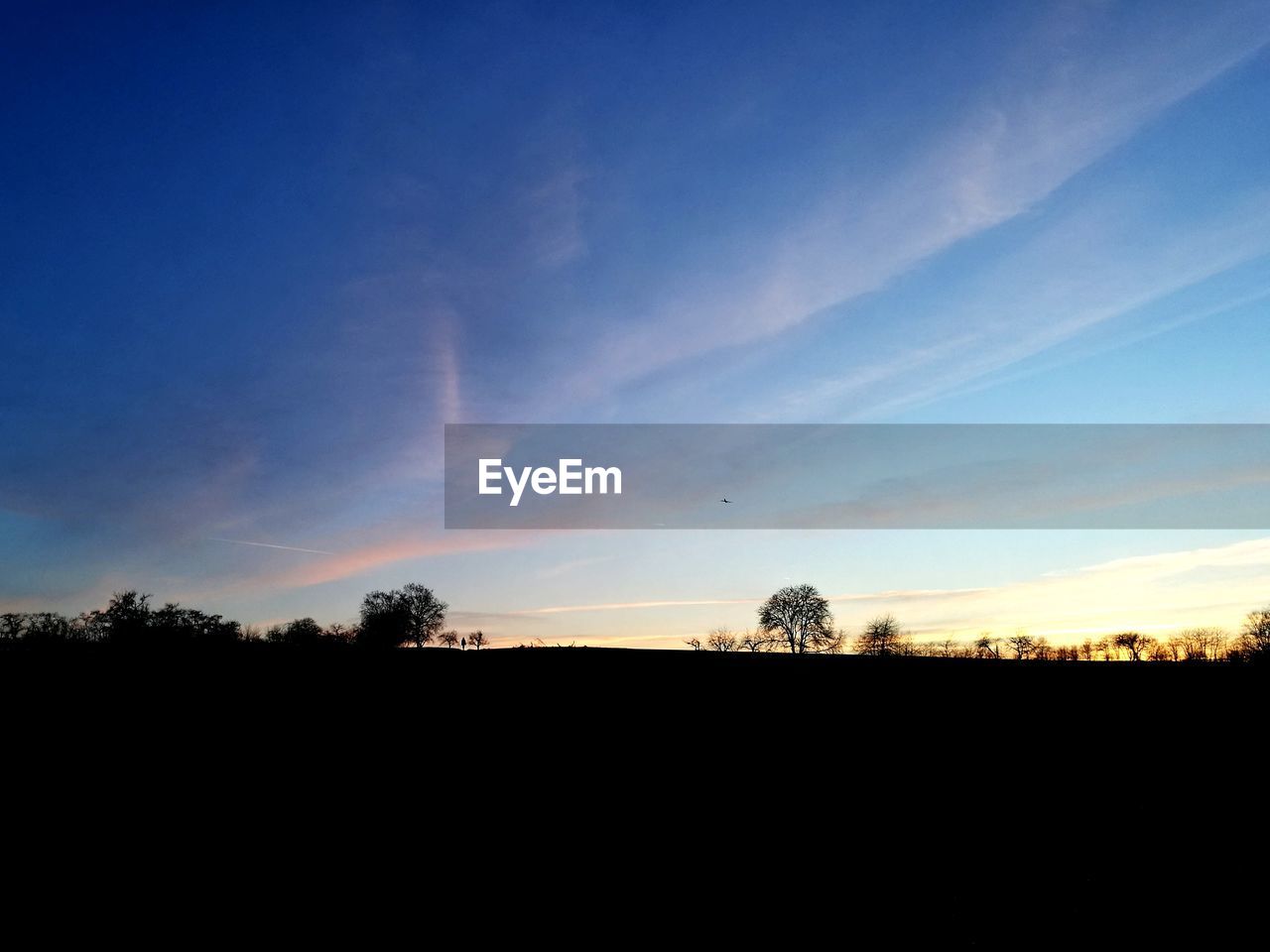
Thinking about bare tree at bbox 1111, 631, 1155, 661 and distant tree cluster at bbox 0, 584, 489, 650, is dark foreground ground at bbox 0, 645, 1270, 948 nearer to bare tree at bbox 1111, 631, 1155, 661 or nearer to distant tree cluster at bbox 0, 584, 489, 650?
distant tree cluster at bbox 0, 584, 489, 650

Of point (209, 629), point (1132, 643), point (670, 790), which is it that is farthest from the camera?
point (1132, 643)

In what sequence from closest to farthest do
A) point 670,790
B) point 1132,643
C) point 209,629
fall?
point 670,790, point 209,629, point 1132,643

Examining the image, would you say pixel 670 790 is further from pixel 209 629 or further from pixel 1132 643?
pixel 1132 643

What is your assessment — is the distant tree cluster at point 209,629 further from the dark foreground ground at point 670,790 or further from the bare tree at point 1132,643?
the bare tree at point 1132,643

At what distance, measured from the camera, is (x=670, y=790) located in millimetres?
8555

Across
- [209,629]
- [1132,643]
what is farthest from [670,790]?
[1132,643]

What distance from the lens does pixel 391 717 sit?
946 cm

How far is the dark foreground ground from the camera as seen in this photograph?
22.0ft

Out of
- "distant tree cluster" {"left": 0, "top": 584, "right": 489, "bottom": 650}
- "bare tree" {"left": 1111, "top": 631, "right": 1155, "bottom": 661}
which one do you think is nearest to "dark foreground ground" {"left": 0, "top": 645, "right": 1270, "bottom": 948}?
"distant tree cluster" {"left": 0, "top": 584, "right": 489, "bottom": 650}

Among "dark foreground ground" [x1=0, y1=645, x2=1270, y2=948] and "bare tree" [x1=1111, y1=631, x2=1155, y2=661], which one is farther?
"bare tree" [x1=1111, y1=631, x2=1155, y2=661]

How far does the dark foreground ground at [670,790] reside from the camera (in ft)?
22.0

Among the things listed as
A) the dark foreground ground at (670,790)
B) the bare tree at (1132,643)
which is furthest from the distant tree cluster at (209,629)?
the bare tree at (1132,643)

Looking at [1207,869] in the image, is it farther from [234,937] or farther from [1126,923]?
[234,937]

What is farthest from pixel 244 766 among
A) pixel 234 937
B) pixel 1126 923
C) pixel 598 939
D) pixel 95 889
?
pixel 1126 923
